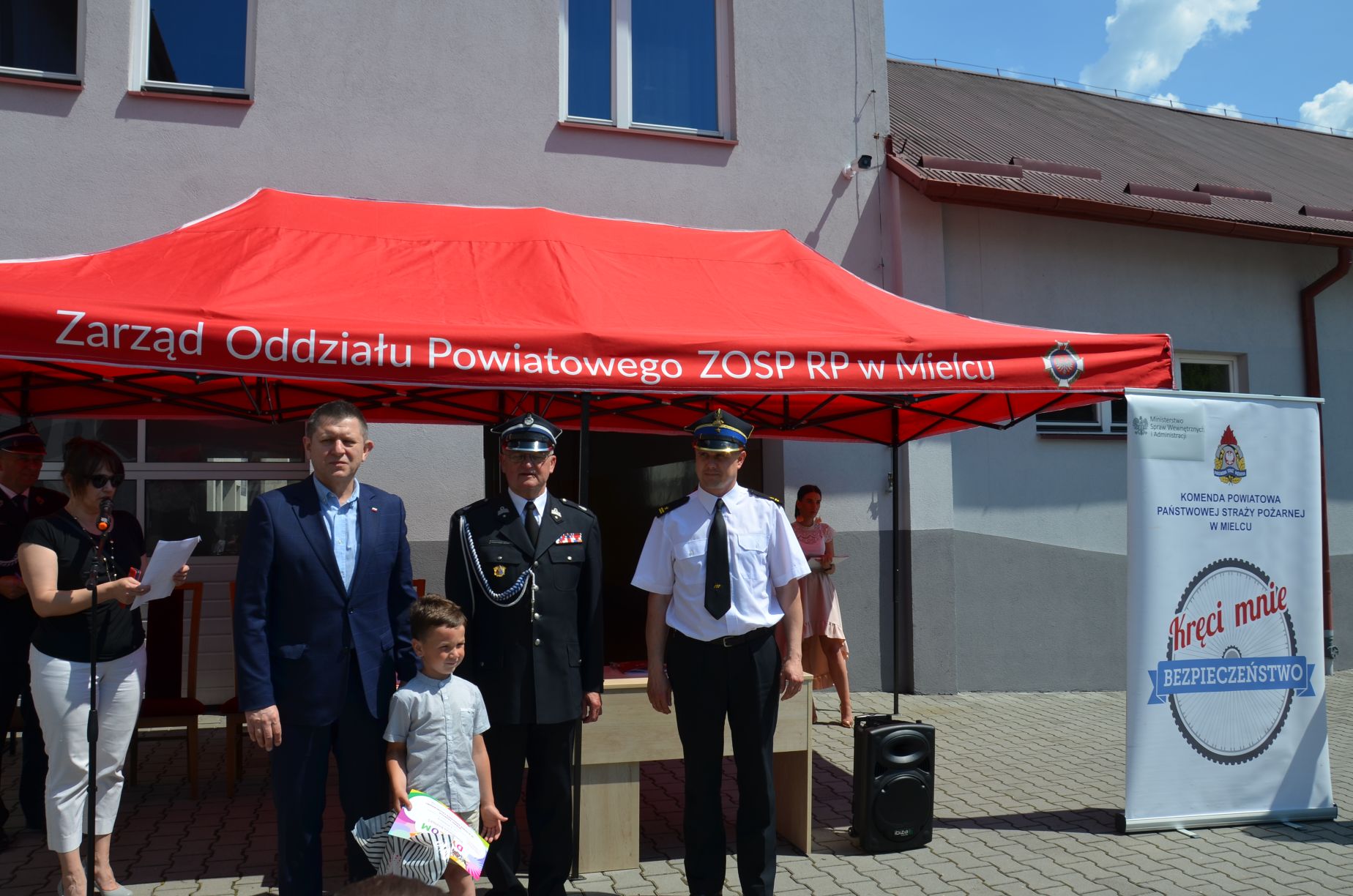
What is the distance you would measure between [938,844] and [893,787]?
0.43m

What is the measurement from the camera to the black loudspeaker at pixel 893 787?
472cm

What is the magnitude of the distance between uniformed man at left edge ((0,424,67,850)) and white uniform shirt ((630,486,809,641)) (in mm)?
2725

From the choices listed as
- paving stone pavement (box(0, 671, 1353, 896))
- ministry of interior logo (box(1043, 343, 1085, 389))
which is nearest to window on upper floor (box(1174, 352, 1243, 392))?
paving stone pavement (box(0, 671, 1353, 896))

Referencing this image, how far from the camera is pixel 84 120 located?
7184 mm

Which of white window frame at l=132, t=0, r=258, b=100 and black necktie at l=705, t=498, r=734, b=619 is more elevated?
white window frame at l=132, t=0, r=258, b=100

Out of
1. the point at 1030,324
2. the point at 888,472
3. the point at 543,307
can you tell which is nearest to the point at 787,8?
the point at 1030,324

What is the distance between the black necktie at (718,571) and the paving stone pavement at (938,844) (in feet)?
4.24

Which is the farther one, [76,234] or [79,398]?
[76,234]

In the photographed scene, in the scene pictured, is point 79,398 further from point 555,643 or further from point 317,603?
point 555,643

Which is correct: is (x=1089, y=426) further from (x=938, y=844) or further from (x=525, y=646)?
(x=525, y=646)

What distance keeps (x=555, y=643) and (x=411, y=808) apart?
835mm

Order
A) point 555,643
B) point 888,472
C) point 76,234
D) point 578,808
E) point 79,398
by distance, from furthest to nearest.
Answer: point 888,472 < point 76,234 < point 79,398 < point 578,808 < point 555,643

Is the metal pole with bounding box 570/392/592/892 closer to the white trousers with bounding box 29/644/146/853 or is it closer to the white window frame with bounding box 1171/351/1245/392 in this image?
the white trousers with bounding box 29/644/146/853

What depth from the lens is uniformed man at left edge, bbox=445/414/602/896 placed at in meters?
3.76
